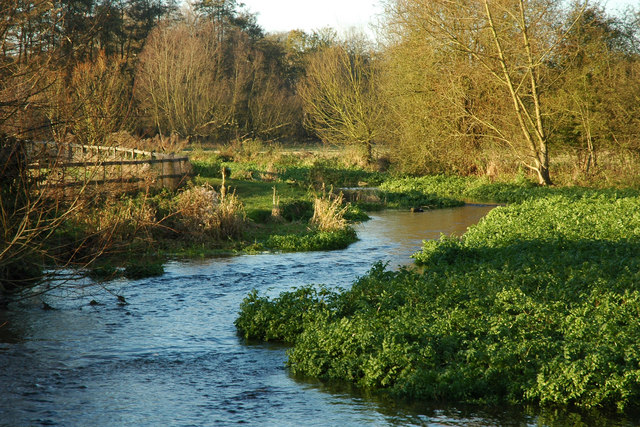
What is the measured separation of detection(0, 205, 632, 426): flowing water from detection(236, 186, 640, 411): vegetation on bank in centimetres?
30

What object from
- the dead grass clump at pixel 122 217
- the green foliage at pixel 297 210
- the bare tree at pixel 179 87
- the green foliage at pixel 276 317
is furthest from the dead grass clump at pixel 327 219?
the bare tree at pixel 179 87

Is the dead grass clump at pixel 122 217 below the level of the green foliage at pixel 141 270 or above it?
above

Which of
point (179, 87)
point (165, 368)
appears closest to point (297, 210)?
point (165, 368)

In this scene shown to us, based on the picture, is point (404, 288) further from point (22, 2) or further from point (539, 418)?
point (22, 2)

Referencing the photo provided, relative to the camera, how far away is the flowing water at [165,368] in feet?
21.5

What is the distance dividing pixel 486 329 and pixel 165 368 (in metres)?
3.96

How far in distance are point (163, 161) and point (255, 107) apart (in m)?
29.5

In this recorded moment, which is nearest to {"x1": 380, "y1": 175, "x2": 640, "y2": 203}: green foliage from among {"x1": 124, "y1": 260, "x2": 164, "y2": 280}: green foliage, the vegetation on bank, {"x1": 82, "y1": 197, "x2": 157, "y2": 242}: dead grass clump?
the vegetation on bank

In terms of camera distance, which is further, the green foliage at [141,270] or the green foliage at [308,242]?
the green foliage at [308,242]

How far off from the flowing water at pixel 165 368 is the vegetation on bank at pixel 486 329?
0.30m

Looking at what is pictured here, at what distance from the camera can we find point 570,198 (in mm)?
21156

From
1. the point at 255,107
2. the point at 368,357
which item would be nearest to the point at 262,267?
the point at 368,357

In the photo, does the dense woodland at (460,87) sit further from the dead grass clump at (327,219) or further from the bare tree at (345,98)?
the dead grass clump at (327,219)

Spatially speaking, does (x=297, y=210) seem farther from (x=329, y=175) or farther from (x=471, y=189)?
(x=471, y=189)
